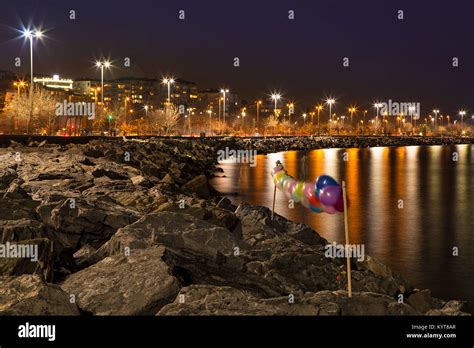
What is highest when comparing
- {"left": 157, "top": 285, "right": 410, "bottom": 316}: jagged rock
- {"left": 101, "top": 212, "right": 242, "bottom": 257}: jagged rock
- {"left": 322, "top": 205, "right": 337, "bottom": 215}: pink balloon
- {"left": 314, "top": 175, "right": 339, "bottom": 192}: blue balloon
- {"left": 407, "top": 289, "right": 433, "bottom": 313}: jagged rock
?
{"left": 314, "top": 175, "right": 339, "bottom": 192}: blue balloon

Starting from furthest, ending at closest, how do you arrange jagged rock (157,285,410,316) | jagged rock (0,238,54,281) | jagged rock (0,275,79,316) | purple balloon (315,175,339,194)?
purple balloon (315,175,339,194) < jagged rock (0,238,54,281) < jagged rock (157,285,410,316) < jagged rock (0,275,79,316)

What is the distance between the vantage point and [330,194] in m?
9.93

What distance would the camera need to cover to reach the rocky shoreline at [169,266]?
320 inches

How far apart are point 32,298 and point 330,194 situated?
183 inches

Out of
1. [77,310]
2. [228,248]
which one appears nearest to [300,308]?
[77,310]

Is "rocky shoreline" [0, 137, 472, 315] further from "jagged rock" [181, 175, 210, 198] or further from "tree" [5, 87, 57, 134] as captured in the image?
"tree" [5, 87, 57, 134]

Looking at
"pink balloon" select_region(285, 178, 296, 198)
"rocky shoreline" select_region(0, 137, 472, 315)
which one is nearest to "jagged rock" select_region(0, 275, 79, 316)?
"rocky shoreline" select_region(0, 137, 472, 315)

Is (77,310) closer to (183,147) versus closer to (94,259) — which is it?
(94,259)

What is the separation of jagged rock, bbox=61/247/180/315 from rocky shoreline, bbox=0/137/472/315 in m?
0.02

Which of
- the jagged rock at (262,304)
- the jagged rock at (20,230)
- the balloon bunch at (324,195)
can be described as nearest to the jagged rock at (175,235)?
the jagged rock at (20,230)

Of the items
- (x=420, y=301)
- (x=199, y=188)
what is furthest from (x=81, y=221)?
(x=199, y=188)

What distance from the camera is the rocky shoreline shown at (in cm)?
814

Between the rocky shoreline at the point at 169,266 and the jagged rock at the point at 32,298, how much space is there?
1cm

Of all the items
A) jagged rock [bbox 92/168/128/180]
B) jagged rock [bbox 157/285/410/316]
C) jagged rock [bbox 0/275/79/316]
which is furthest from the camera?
jagged rock [bbox 92/168/128/180]
